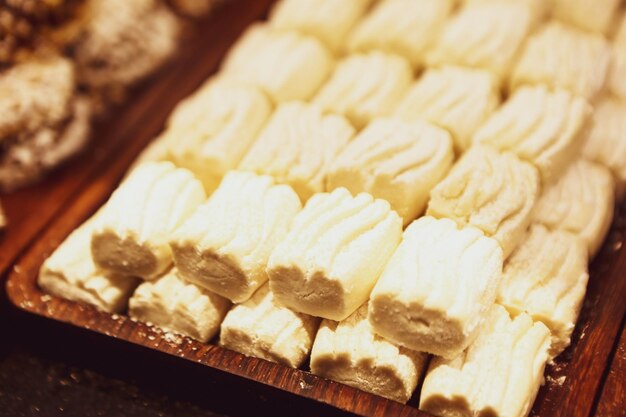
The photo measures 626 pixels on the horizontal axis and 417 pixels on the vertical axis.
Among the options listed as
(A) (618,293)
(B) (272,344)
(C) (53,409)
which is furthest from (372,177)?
(C) (53,409)

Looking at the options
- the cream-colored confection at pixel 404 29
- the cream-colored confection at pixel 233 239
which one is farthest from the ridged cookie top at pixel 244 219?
the cream-colored confection at pixel 404 29

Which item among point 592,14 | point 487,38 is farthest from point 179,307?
point 592,14

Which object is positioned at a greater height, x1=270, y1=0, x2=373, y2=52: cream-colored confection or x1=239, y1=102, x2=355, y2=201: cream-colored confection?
x1=270, y1=0, x2=373, y2=52: cream-colored confection

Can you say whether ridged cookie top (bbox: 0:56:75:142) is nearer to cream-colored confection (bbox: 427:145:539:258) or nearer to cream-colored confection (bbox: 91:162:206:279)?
cream-colored confection (bbox: 91:162:206:279)

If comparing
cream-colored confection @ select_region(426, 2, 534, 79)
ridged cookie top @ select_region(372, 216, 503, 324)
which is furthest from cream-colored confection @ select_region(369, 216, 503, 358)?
cream-colored confection @ select_region(426, 2, 534, 79)

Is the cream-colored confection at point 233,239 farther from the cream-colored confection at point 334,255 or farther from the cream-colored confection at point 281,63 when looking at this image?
the cream-colored confection at point 281,63

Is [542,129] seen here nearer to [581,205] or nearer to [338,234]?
[581,205]

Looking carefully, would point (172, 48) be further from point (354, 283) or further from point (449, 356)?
point (449, 356)
